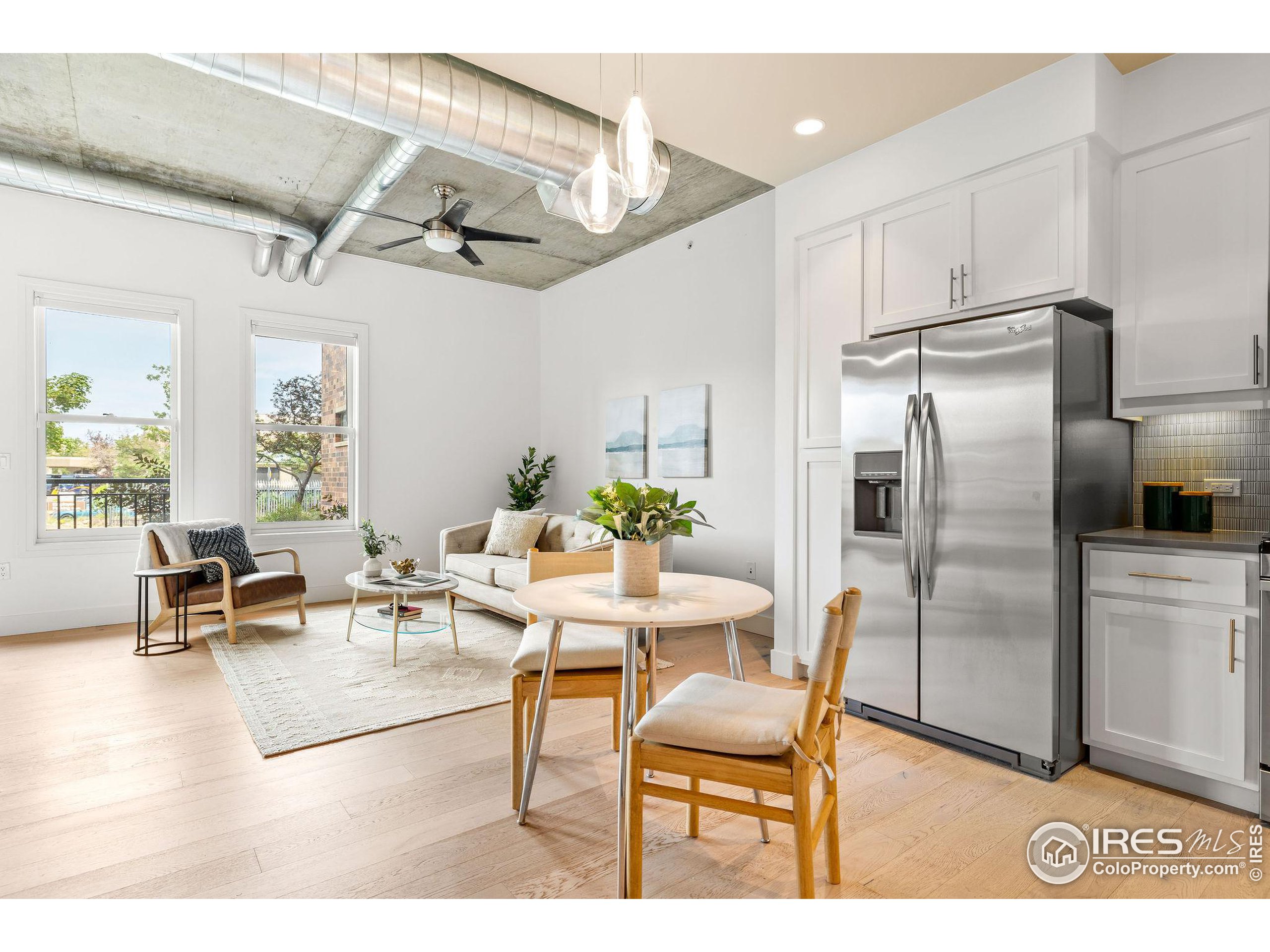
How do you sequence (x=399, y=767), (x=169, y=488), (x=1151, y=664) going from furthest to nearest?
(x=169, y=488), (x=399, y=767), (x=1151, y=664)

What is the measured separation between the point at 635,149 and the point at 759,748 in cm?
166

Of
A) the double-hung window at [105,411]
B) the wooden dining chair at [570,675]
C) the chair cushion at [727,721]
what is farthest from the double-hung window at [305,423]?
the chair cushion at [727,721]

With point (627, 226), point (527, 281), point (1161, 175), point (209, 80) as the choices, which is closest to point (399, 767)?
point (209, 80)

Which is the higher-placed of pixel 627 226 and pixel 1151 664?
pixel 627 226

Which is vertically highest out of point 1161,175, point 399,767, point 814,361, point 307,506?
point 1161,175

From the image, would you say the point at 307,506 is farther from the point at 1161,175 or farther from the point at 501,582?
the point at 1161,175

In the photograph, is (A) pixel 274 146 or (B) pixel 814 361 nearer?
(B) pixel 814 361

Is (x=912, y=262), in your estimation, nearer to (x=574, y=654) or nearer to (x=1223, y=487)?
(x=1223, y=487)

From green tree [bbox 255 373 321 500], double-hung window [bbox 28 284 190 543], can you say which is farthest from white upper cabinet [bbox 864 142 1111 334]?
double-hung window [bbox 28 284 190 543]

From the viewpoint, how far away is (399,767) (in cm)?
264

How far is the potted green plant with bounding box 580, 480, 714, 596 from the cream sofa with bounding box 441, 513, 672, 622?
7.34 ft

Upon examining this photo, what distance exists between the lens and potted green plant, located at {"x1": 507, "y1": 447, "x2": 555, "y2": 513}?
683 cm
